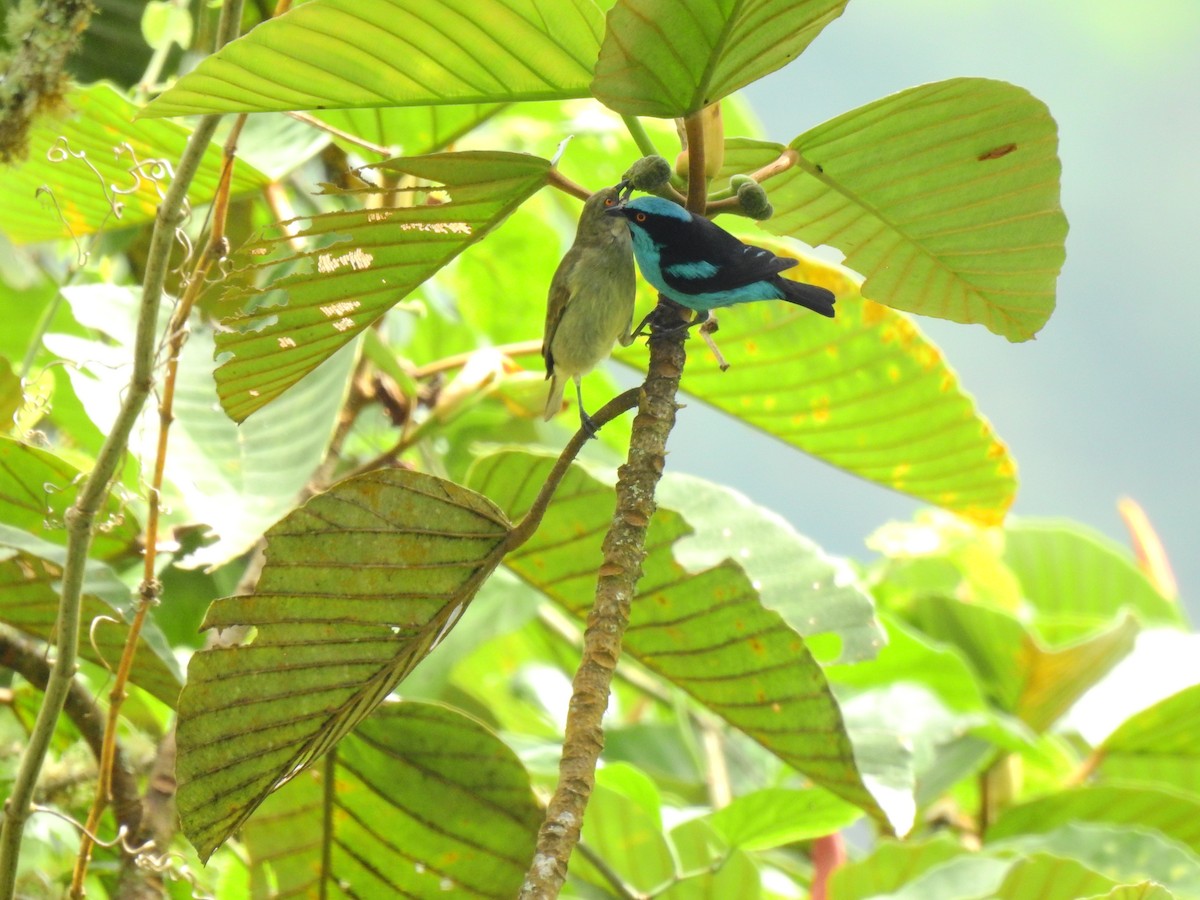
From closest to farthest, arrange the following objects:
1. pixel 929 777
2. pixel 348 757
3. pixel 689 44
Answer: pixel 689 44, pixel 348 757, pixel 929 777

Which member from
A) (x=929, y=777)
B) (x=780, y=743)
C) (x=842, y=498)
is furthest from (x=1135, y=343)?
(x=780, y=743)

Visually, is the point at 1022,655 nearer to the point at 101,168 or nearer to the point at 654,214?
the point at 654,214

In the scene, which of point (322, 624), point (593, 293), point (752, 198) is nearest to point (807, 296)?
point (752, 198)

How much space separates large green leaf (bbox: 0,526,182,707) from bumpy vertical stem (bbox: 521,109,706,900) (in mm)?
598

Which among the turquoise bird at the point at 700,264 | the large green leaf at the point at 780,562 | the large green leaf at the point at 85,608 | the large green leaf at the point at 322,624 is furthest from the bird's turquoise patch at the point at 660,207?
the large green leaf at the point at 85,608

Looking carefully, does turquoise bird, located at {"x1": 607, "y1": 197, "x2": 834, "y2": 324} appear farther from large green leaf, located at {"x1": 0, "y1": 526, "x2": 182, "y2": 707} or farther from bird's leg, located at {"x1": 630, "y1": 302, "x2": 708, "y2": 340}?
large green leaf, located at {"x1": 0, "y1": 526, "x2": 182, "y2": 707}

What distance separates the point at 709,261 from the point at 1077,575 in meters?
2.14

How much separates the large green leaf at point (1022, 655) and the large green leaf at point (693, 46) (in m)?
1.48

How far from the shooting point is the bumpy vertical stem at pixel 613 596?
793mm

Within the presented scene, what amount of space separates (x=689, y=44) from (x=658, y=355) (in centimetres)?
23

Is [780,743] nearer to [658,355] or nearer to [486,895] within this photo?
[486,895]

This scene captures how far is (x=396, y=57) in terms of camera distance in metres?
0.94

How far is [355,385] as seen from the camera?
188 centimetres

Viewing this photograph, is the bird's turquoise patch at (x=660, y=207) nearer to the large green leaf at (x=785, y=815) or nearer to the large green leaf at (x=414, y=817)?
the large green leaf at (x=414, y=817)
